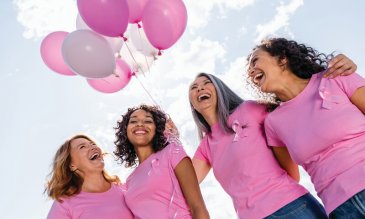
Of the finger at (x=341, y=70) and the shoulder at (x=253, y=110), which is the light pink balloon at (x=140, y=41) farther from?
the finger at (x=341, y=70)

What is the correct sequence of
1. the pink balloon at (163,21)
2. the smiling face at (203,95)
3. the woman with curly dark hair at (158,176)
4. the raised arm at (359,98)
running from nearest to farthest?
1. the raised arm at (359,98)
2. the woman with curly dark hair at (158,176)
3. the smiling face at (203,95)
4. the pink balloon at (163,21)

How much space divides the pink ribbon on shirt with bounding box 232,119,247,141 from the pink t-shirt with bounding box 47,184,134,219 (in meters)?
1.32

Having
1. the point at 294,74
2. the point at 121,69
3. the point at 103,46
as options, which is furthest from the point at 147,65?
the point at 294,74

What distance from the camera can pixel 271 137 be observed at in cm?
315

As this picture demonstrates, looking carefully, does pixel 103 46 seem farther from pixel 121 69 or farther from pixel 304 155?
pixel 304 155

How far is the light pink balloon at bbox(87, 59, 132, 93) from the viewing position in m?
4.43

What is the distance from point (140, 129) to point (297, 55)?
1651 mm

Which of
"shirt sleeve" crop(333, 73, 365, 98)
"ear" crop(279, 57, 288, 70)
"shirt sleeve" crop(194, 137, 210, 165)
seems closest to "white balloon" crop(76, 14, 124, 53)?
"shirt sleeve" crop(194, 137, 210, 165)

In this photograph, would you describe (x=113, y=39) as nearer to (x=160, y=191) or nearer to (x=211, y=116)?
(x=211, y=116)

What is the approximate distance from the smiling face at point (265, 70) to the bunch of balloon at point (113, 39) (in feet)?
3.70

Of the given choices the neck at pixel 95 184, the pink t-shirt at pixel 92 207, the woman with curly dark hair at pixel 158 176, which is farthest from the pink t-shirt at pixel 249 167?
the neck at pixel 95 184

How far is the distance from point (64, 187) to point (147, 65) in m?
1.64

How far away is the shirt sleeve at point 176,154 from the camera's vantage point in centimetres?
353

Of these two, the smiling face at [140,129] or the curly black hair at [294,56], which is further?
the smiling face at [140,129]
